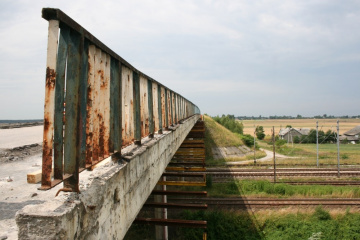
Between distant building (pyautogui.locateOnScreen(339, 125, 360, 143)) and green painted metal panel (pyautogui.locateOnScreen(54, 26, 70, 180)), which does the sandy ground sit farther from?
distant building (pyautogui.locateOnScreen(339, 125, 360, 143))

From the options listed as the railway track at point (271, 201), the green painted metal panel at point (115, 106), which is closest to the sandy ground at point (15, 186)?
the green painted metal panel at point (115, 106)

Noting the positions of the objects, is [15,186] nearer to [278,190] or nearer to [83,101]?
[83,101]

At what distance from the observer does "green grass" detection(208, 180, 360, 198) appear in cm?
1767

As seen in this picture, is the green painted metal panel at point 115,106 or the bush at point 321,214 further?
the bush at point 321,214

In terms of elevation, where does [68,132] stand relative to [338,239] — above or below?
above

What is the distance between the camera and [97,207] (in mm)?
2174

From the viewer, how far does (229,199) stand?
16500 mm

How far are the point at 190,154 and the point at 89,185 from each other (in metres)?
10.5

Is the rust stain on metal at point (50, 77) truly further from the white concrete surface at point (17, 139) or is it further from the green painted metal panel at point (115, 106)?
the white concrete surface at point (17, 139)

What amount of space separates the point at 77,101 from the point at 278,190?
18789mm

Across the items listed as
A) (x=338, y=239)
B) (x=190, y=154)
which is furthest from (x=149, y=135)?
(x=338, y=239)

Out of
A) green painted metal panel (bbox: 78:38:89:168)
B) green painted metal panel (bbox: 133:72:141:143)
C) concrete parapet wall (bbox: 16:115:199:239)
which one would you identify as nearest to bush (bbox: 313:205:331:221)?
concrete parapet wall (bbox: 16:115:199:239)

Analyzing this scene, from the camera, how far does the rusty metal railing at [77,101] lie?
1843mm

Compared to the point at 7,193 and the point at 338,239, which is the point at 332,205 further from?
the point at 7,193
